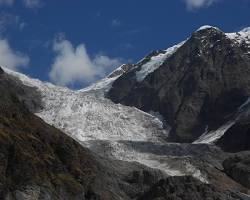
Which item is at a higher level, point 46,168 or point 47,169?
point 46,168

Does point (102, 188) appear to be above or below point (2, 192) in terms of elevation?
above

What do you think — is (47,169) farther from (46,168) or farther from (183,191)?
(183,191)

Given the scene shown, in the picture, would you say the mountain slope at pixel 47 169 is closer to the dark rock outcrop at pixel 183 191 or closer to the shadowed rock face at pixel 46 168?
the shadowed rock face at pixel 46 168

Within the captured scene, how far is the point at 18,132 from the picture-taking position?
480ft

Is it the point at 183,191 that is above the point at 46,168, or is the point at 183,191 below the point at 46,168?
above

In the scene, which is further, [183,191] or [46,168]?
[183,191]

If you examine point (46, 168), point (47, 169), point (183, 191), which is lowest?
point (47, 169)

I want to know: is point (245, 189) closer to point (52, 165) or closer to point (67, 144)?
point (67, 144)

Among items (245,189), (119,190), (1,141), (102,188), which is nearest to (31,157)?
(1,141)

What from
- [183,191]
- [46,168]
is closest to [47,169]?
[46,168]

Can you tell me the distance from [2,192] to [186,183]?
40.3 metres

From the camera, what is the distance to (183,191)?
145625 millimetres

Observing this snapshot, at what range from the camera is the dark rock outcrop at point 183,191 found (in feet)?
470

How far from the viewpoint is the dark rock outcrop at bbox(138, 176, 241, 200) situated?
143 m
